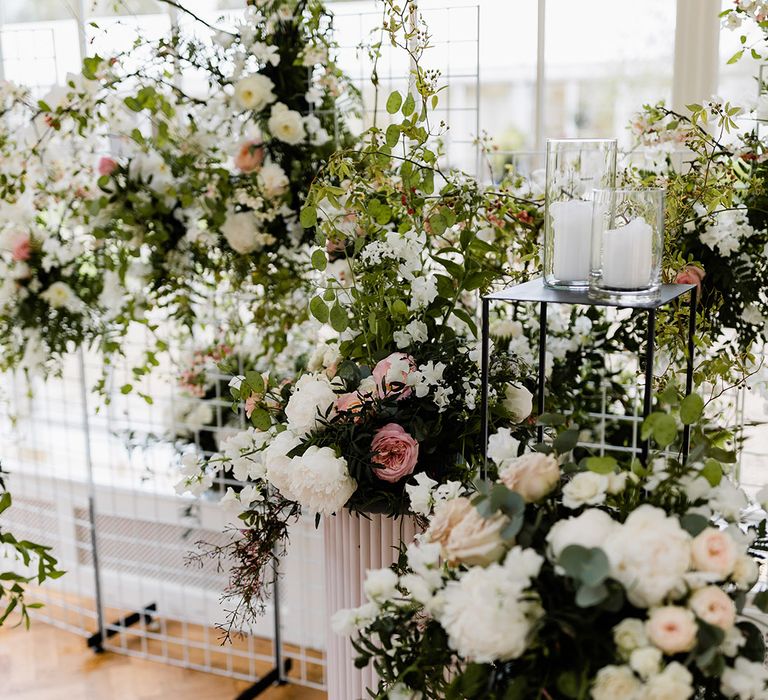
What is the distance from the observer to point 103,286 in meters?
2.69

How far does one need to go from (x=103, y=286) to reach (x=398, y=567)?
5.27 ft

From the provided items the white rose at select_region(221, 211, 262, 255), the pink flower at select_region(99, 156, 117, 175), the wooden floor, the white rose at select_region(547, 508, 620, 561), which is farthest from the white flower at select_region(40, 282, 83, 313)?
the white rose at select_region(547, 508, 620, 561)

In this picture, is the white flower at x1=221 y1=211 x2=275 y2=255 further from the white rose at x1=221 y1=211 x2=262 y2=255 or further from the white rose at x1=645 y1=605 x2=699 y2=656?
the white rose at x1=645 y1=605 x2=699 y2=656

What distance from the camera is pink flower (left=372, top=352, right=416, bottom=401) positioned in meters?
1.60

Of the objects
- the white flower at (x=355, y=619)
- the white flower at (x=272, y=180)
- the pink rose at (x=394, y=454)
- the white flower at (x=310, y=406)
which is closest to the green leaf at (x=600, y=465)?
the white flower at (x=355, y=619)

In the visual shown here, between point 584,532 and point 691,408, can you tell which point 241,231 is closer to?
point 691,408

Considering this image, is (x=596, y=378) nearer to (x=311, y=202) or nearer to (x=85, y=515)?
(x=311, y=202)

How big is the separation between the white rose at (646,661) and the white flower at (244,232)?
170 centimetres

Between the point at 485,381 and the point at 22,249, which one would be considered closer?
the point at 485,381

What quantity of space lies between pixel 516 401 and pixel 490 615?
0.71 metres

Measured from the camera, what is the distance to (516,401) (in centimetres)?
167

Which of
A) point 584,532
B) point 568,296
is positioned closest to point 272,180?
point 568,296

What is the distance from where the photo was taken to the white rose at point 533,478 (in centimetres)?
117

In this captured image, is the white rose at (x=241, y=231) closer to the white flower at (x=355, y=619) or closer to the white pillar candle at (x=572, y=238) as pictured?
the white pillar candle at (x=572, y=238)
